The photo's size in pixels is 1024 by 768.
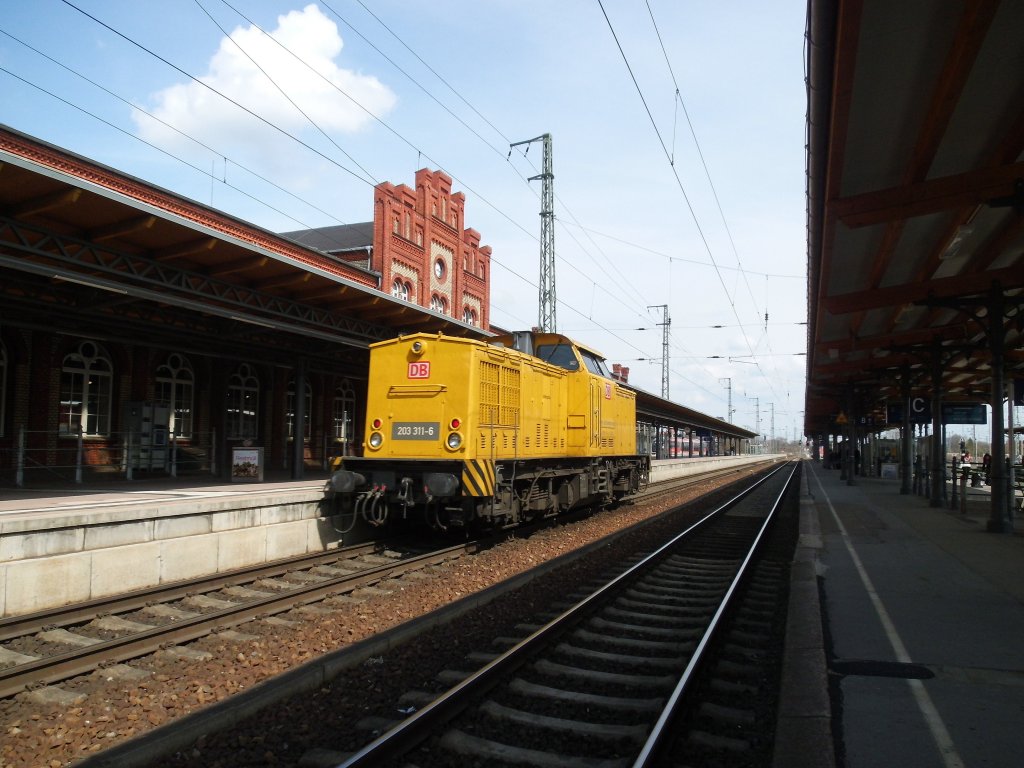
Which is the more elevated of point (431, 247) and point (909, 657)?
point (431, 247)

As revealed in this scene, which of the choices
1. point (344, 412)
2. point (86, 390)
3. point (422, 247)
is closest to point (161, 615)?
point (86, 390)

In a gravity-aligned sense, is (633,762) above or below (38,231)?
below

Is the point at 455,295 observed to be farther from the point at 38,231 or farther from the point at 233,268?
the point at 38,231

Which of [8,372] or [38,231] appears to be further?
[8,372]

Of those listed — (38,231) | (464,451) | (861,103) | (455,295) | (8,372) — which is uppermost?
(455,295)

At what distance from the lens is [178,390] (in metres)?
18.2

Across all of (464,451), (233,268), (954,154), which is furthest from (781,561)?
(233,268)

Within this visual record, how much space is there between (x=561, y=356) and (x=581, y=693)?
9.29 metres

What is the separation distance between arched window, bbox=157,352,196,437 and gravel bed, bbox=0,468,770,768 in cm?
1247

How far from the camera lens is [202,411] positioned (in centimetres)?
1859

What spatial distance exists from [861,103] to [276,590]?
27.1 ft

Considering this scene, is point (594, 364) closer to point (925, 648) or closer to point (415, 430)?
point (415, 430)

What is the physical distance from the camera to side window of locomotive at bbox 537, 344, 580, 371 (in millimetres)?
13531

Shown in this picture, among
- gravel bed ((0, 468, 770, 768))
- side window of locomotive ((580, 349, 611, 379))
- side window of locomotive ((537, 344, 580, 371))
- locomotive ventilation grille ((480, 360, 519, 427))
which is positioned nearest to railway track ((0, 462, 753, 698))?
gravel bed ((0, 468, 770, 768))
